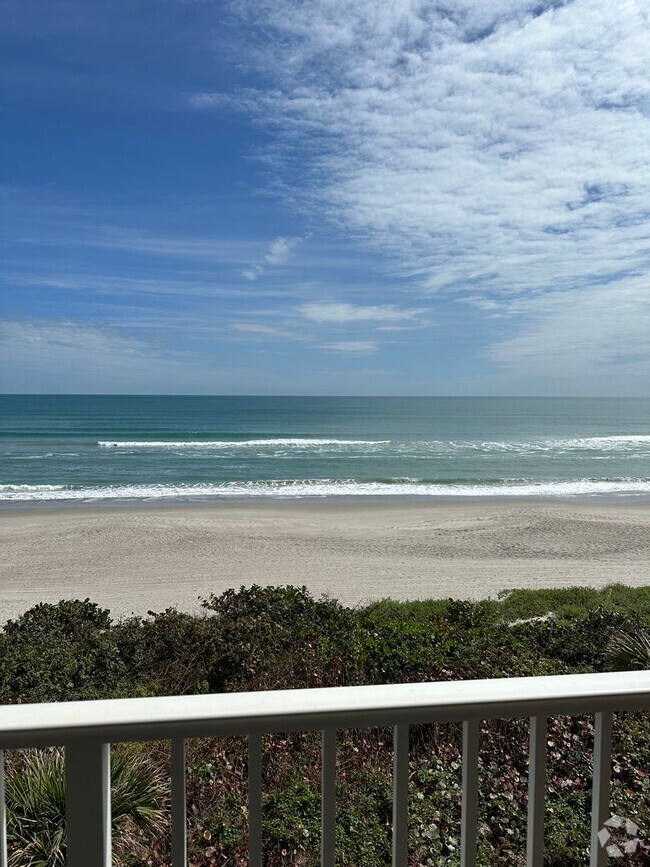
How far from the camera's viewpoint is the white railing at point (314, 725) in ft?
3.71

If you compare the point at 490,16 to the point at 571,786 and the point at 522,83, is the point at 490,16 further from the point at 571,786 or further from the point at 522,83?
the point at 571,786

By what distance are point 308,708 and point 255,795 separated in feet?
0.75

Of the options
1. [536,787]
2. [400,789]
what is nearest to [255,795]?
[400,789]

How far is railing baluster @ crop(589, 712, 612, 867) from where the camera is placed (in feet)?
4.35

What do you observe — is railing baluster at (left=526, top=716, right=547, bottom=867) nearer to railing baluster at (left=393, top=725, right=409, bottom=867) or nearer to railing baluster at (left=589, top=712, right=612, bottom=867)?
railing baluster at (left=589, top=712, right=612, bottom=867)

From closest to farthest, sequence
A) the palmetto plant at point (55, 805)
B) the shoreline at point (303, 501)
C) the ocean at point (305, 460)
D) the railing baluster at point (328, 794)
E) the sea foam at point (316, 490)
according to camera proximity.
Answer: the railing baluster at point (328, 794) < the palmetto plant at point (55, 805) < the shoreline at point (303, 501) < the sea foam at point (316, 490) < the ocean at point (305, 460)

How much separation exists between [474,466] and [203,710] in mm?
33513

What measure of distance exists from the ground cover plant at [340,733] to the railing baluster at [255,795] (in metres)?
1.54

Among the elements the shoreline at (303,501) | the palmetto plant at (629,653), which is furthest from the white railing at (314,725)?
the shoreline at (303,501)

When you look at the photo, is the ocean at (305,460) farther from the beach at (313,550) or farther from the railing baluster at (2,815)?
the railing baluster at (2,815)

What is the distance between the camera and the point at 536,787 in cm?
134

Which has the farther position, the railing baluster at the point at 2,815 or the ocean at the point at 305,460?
the ocean at the point at 305,460

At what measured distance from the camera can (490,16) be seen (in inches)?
213

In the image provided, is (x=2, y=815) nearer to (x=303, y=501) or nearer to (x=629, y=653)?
(x=629, y=653)
